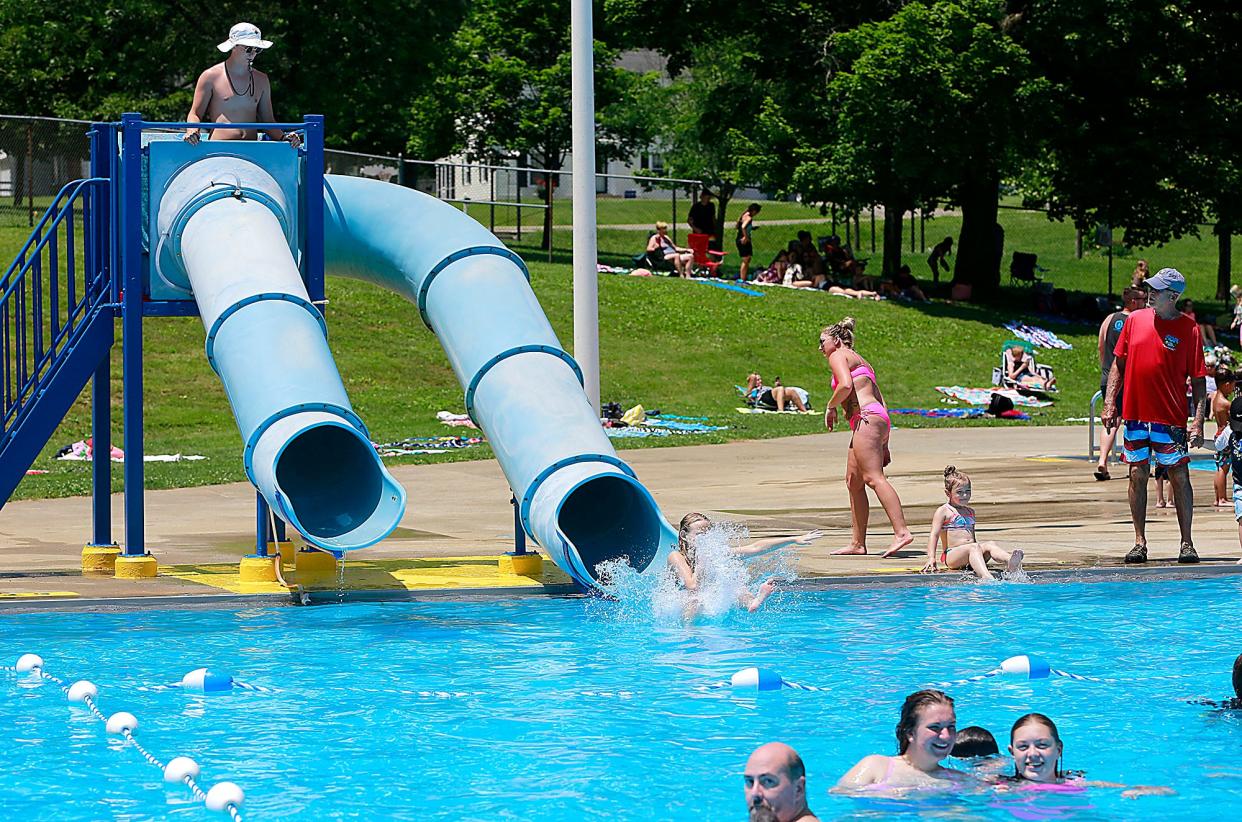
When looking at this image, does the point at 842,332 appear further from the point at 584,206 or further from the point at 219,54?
the point at 219,54

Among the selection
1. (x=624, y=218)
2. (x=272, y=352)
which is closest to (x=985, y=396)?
(x=272, y=352)

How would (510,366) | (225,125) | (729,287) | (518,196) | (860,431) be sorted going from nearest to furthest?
(510,366)
(225,125)
(860,431)
(729,287)
(518,196)

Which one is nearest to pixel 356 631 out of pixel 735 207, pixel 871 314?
pixel 871 314

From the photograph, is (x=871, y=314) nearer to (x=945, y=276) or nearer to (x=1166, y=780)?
(x=945, y=276)

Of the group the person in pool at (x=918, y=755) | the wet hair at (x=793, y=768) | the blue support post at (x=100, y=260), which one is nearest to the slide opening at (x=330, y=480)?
the blue support post at (x=100, y=260)

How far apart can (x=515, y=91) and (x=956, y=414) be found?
2604 cm

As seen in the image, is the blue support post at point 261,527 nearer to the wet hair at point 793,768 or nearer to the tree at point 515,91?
the wet hair at point 793,768

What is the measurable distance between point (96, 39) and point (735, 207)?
40.7m

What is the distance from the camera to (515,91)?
51.1m

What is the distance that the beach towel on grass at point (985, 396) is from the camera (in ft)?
98.7

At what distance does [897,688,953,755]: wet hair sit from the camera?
24.9 feet

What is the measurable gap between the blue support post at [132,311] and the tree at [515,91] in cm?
3725

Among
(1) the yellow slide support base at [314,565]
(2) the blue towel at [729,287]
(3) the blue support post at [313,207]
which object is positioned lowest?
(1) the yellow slide support base at [314,565]

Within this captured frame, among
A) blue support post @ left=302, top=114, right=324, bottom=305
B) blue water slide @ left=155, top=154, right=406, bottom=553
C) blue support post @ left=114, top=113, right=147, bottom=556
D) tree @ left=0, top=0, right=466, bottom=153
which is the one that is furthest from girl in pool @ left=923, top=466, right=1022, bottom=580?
tree @ left=0, top=0, right=466, bottom=153
